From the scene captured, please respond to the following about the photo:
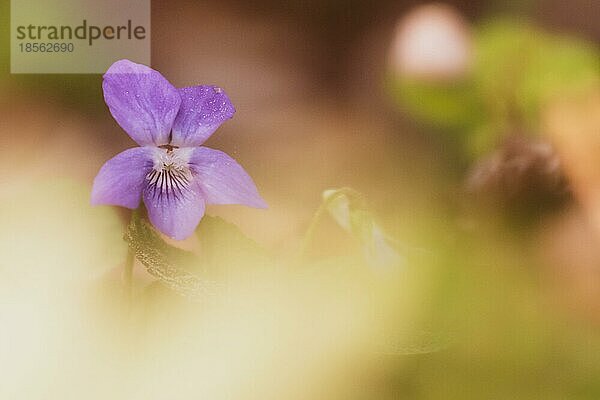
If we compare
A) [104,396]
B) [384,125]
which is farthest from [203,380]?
[384,125]

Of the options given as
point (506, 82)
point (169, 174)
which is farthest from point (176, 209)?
point (506, 82)

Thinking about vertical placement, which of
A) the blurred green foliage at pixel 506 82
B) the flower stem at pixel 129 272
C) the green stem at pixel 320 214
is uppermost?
the blurred green foliage at pixel 506 82

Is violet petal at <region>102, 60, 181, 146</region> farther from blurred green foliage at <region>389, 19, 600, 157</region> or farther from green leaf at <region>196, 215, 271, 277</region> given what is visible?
blurred green foliage at <region>389, 19, 600, 157</region>

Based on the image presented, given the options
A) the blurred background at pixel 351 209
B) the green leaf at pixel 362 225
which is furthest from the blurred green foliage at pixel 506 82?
the green leaf at pixel 362 225

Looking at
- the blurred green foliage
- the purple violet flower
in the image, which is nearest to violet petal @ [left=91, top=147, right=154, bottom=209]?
the purple violet flower

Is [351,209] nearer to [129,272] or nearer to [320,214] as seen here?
[320,214]

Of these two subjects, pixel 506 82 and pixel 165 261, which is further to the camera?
pixel 506 82

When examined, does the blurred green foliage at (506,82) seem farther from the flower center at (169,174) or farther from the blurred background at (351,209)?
the flower center at (169,174)

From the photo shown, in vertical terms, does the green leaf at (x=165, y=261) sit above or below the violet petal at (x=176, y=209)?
below
